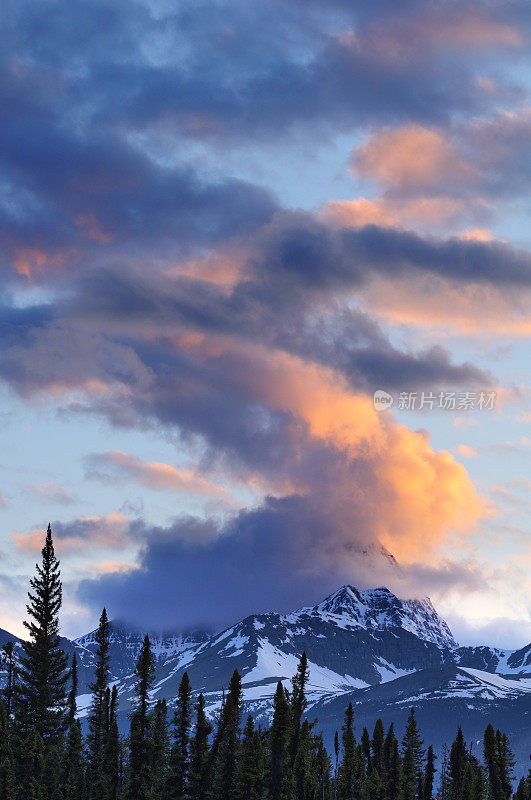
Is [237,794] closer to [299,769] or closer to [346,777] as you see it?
[299,769]

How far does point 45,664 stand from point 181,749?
1140 inches

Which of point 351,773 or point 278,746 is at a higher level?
point 278,746

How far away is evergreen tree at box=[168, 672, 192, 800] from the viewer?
12825 cm

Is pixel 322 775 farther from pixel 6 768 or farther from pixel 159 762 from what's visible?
pixel 6 768

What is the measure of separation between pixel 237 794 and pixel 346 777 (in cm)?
4224

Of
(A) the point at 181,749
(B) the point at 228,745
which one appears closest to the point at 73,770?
(A) the point at 181,749

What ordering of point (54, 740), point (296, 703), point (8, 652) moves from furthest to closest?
point (296, 703)
point (8, 652)
point (54, 740)

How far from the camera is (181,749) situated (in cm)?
13362

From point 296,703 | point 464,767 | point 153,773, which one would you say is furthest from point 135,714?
point 464,767

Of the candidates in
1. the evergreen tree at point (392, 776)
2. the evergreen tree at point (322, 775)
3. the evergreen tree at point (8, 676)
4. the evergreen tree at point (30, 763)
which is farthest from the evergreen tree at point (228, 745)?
the evergreen tree at point (392, 776)

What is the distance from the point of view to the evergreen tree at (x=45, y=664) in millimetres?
110625

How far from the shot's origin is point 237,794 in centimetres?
12625

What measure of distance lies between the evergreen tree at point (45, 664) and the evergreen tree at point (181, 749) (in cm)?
1853

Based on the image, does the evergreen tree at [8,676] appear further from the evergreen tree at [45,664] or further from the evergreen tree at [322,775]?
the evergreen tree at [322,775]
